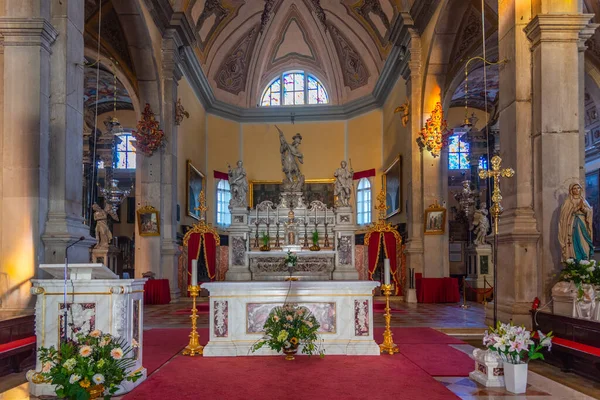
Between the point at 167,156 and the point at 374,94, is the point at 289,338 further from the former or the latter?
the point at 374,94

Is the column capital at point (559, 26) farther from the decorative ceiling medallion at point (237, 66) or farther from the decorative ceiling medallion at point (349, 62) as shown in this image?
the decorative ceiling medallion at point (237, 66)

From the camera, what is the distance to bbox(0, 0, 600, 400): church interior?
595cm

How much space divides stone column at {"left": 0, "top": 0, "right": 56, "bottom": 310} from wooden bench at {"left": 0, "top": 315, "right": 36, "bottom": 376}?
27.4 inches

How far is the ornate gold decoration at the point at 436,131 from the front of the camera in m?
15.3

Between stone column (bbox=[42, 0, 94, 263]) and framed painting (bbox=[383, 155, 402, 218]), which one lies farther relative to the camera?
framed painting (bbox=[383, 155, 402, 218])

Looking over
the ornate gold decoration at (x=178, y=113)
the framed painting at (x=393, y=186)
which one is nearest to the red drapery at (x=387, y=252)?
the framed painting at (x=393, y=186)

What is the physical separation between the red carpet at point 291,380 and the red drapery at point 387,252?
10.4 m

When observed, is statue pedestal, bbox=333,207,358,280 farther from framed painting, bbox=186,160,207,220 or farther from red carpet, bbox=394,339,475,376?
framed painting, bbox=186,160,207,220

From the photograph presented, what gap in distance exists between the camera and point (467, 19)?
50.3 ft

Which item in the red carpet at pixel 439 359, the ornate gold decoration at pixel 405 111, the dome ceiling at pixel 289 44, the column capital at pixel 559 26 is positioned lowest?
the red carpet at pixel 439 359

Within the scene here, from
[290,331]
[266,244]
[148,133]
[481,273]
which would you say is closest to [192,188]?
[148,133]

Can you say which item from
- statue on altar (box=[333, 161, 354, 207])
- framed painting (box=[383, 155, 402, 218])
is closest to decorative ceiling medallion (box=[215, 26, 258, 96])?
framed painting (box=[383, 155, 402, 218])

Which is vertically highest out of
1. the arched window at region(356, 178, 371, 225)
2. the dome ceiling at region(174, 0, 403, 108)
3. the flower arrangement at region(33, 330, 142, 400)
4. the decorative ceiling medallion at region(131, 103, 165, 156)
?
the dome ceiling at region(174, 0, 403, 108)

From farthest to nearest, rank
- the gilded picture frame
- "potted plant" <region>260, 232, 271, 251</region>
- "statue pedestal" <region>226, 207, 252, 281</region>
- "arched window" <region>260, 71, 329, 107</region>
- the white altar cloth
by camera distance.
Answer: "arched window" <region>260, 71, 329, 107</region>, the gilded picture frame, "statue pedestal" <region>226, 207, 252, 281</region>, "potted plant" <region>260, 232, 271, 251</region>, the white altar cloth
